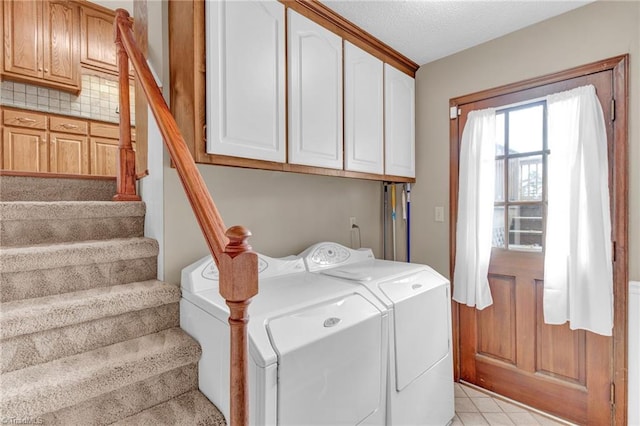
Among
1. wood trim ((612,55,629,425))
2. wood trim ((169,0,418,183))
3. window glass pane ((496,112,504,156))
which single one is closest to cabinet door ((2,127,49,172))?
wood trim ((169,0,418,183))

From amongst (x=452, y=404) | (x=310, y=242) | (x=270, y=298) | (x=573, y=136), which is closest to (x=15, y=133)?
(x=310, y=242)

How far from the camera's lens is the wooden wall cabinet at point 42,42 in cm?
263

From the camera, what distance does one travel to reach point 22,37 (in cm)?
268

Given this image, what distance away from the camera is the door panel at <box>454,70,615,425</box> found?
1.83 m

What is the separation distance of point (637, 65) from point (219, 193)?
7.81 ft

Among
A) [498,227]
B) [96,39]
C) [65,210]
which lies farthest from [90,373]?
[96,39]

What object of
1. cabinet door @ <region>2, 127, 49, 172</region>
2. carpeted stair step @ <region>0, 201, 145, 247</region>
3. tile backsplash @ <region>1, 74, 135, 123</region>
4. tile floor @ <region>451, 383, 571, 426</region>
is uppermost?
tile backsplash @ <region>1, 74, 135, 123</region>

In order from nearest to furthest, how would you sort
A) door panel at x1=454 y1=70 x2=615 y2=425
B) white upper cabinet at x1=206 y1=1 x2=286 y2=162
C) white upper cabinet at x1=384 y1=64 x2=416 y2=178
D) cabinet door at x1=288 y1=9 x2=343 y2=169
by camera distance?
white upper cabinet at x1=206 y1=1 x2=286 y2=162 → cabinet door at x1=288 y1=9 x2=343 y2=169 → door panel at x1=454 y1=70 x2=615 y2=425 → white upper cabinet at x1=384 y1=64 x2=416 y2=178

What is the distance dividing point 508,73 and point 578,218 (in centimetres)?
105

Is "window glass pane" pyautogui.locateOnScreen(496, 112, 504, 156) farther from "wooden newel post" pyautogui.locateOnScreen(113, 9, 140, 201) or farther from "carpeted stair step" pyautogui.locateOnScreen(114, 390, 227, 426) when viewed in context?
"wooden newel post" pyautogui.locateOnScreen(113, 9, 140, 201)

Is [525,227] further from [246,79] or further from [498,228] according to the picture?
[246,79]

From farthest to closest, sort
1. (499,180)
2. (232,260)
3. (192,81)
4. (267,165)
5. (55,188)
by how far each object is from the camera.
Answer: (499,180) → (55,188) → (267,165) → (192,81) → (232,260)

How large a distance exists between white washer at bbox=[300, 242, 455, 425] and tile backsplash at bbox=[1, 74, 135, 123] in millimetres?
2687

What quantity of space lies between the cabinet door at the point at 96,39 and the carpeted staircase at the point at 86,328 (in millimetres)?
1954
